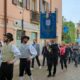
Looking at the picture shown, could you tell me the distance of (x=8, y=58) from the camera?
33.9 feet

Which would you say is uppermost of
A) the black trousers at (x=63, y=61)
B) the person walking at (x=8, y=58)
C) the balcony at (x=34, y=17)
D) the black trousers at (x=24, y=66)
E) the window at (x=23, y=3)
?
the window at (x=23, y=3)

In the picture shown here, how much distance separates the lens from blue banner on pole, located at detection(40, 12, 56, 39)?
80.1 ft

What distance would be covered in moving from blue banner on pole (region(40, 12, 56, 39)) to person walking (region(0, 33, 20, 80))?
13812 millimetres

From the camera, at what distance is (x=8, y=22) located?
26656 mm

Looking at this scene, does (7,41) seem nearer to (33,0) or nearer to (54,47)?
(54,47)

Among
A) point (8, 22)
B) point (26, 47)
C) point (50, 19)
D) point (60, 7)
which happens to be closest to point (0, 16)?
point (8, 22)

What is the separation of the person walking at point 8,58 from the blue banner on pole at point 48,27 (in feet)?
45.3

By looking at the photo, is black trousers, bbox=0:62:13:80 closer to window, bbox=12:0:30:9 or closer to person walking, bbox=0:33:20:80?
person walking, bbox=0:33:20:80

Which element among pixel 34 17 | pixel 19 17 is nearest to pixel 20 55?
pixel 19 17

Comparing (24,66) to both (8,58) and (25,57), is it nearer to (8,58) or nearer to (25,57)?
(25,57)

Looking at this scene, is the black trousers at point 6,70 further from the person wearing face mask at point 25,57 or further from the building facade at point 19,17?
the building facade at point 19,17

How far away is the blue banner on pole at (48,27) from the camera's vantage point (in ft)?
80.1

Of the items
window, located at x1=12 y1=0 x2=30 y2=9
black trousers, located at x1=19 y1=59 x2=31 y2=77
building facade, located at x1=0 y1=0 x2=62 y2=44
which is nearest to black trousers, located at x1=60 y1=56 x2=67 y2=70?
building facade, located at x1=0 y1=0 x2=62 y2=44

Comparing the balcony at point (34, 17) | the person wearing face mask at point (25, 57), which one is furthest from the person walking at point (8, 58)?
the balcony at point (34, 17)
